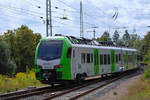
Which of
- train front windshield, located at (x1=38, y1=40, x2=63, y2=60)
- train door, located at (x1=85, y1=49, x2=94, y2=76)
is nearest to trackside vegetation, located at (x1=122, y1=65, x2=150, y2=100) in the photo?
train door, located at (x1=85, y1=49, x2=94, y2=76)

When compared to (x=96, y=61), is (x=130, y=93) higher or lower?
lower

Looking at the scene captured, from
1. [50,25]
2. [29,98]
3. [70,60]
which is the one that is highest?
[50,25]

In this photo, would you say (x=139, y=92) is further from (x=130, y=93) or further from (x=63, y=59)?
(x=63, y=59)

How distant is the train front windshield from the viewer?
17505 millimetres

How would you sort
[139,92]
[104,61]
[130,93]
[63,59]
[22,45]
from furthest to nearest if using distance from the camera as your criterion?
[22,45]
[104,61]
[63,59]
[130,93]
[139,92]

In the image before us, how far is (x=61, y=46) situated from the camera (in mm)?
17562

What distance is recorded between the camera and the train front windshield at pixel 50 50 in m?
17.5

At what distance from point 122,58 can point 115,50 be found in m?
2.78

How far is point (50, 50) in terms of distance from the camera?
58.5 ft

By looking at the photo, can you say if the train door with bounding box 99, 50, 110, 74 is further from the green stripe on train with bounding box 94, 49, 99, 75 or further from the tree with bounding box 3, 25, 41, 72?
the tree with bounding box 3, 25, 41, 72

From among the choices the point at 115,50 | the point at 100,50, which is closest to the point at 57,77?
the point at 100,50

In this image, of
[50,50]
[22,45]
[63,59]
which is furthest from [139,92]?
[22,45]

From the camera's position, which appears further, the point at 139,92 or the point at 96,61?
the point at 96,61

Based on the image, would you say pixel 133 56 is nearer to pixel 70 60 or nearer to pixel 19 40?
pixel 70 60
